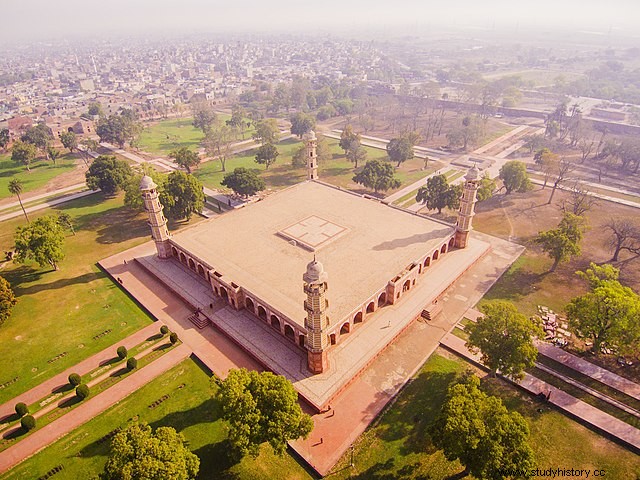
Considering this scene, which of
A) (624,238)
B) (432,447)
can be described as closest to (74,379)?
(432,447)

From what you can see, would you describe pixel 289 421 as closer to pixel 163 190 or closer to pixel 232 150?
pixel 163 190

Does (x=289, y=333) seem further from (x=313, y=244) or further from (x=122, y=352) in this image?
(x=122, y=352)

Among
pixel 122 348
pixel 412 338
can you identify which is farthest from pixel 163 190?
pixel 412 338

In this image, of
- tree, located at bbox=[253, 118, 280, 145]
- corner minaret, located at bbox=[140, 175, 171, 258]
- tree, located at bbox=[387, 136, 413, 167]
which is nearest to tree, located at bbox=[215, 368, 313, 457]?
corner minaret, located at bbox=[140, 175, 171, 258]

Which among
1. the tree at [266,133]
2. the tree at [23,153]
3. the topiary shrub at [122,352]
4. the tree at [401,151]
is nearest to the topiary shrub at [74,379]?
the topiary shrub at [122,352]

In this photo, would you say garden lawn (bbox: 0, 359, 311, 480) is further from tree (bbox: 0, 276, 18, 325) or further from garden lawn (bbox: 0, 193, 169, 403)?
tree (bbox: 0, 276, 18, 325)

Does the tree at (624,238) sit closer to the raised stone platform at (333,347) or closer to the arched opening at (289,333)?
the raised stone platform at (333,347)
